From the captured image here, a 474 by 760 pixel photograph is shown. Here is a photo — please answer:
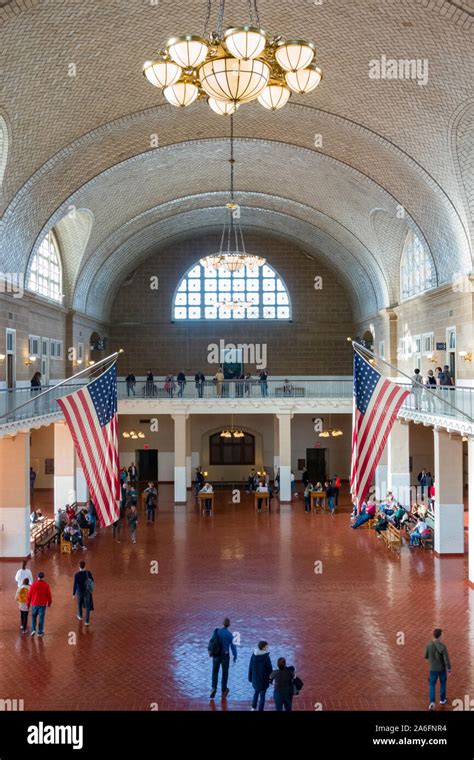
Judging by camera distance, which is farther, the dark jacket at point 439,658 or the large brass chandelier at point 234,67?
the dark jacket at point 439,658

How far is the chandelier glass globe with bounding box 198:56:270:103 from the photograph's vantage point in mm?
8664

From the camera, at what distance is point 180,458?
2756 cm

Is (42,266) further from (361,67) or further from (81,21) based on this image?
(361,67)

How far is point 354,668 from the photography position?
11.3 metres

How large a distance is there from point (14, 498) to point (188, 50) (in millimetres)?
13417

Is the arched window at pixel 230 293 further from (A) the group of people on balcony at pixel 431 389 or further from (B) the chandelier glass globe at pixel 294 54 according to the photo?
(B) the chandelier glass globe at pixel 294 54

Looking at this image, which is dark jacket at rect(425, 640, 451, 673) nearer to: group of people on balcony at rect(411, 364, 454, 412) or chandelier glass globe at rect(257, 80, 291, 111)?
chandelier glass globe at rect(257, 80, 291, 111)

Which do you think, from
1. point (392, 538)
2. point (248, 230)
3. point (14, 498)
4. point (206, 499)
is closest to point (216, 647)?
point (14, 498)

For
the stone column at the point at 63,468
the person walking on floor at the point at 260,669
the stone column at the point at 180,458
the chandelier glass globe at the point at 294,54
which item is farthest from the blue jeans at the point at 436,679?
the stone column at the point at 180,458

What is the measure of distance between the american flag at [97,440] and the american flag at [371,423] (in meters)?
4.16

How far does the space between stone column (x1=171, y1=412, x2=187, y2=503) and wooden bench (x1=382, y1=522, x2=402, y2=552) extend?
9644 mm

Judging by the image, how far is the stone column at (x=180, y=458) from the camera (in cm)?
2753

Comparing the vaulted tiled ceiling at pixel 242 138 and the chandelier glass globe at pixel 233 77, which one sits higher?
the vaulted tiled ceiling at pixel 242 138
